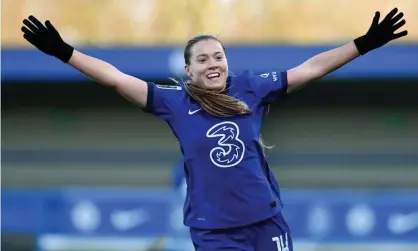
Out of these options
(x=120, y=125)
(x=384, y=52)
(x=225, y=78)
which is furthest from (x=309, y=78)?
(x=120, y=125)

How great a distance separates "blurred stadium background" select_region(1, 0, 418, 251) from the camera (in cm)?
969

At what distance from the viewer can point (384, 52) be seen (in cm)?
1081

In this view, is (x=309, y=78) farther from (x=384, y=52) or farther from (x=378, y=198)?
(x=384, y=52)

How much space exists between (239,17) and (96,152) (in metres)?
3.14

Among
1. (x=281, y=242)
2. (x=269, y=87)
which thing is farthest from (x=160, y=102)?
(x=281, y=242)

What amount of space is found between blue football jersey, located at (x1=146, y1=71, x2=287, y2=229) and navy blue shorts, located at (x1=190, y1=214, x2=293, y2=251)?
3 centimetres

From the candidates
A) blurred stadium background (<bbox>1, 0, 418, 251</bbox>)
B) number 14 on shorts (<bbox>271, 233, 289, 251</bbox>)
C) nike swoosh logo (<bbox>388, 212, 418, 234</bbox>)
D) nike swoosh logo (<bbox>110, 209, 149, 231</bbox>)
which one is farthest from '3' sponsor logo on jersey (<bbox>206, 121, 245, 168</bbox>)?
nike swoosh logo (<bbox>110, 209, 149, 231</bbox>)

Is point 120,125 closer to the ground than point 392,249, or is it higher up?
higher up

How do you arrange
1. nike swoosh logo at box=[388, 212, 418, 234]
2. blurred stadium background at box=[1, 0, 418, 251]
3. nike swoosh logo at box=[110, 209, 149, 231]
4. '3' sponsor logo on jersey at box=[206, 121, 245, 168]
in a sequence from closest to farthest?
'3' sponsor logo on jersey at box=[206, 121, 245, 168]
nike swoosh logo at box=[388, 212, 418, 234]
blurred stadium background at box=[1, 0, 418, 251]
nike swoosh logo at box=[110, 209, 149, 231]

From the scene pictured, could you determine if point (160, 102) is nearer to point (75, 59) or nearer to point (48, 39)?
point (75, 59)

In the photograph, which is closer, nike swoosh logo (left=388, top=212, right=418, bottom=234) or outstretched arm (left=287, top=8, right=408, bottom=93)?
outstretched arm (left=287, top=8, right=408, bottom=93)

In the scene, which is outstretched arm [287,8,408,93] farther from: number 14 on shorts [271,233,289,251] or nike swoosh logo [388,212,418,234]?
nike swoosh logo [388,212,418,234]

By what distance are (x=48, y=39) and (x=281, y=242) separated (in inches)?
51.1

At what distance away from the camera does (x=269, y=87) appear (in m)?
3.80
